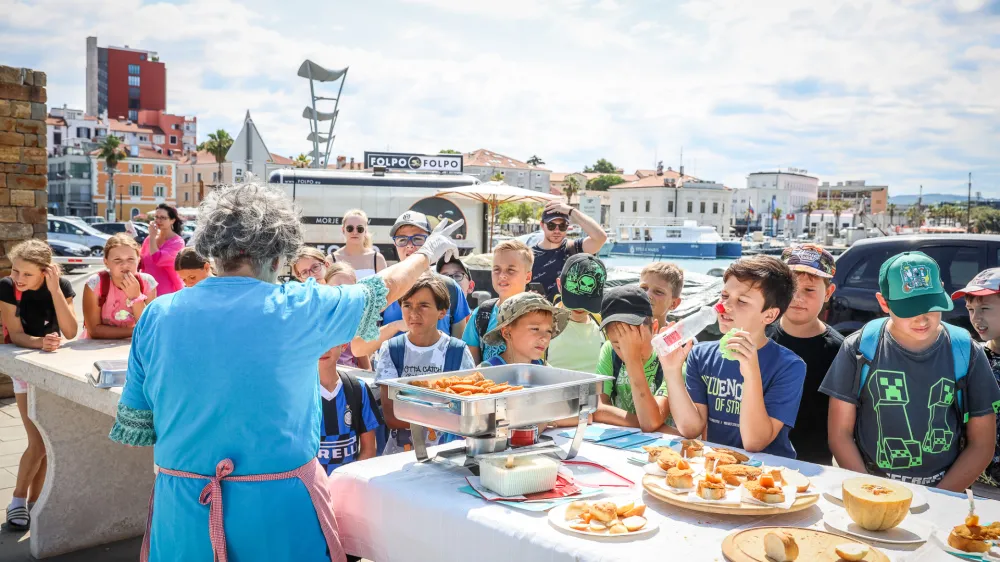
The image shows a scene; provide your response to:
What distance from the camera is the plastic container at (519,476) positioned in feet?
7.04

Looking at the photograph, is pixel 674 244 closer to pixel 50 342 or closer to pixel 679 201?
pixel 50 342

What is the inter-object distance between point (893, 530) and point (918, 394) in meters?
1.05

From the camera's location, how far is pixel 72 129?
8338 cm

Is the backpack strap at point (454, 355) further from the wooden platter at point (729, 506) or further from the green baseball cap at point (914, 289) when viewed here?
the green baseball cap at point (914, 289)

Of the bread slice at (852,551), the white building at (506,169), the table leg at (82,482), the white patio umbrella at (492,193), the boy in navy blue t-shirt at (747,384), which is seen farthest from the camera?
the white building at (506,169)

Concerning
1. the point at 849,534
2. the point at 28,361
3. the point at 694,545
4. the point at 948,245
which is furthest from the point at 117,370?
the point at 948,245

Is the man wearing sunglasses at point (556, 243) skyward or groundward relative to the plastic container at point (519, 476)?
skyward

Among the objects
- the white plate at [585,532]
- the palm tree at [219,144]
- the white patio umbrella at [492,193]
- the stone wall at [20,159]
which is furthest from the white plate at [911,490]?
the palm tree at [219,144]

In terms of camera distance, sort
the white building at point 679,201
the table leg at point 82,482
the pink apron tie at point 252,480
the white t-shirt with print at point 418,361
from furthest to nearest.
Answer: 1. the white building at point 679,201
2. the table leg at point 82,482
3. the white t-shirt with print at point 418,361
4. the pink apron tie at point 252,480

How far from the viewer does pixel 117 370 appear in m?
3.56

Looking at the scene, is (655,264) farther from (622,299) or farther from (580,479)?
(580,479)

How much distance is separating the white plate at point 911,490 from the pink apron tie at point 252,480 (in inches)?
59.1

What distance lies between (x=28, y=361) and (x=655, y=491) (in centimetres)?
368

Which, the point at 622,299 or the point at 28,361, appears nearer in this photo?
the point at 622,299
